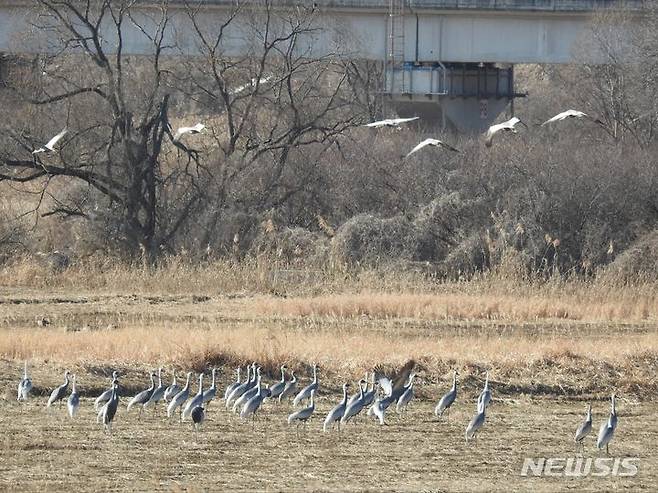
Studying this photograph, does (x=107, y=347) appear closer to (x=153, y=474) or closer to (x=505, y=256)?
(x=153, y=474)

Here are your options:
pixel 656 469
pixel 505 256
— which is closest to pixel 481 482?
pixel 656 469

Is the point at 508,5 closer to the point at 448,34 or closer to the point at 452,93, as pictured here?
the point at 448,34

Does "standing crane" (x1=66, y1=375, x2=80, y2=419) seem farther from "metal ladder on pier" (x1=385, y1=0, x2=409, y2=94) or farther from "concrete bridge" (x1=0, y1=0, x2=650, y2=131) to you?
"metal ladder on pier" (x1=385, y1=0, x2=409, y2=94)

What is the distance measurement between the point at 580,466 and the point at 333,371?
5212 millimetres

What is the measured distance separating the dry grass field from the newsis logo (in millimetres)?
147

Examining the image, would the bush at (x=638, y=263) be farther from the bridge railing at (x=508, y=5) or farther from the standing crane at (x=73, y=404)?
the standing crane at (x=73, y=404)

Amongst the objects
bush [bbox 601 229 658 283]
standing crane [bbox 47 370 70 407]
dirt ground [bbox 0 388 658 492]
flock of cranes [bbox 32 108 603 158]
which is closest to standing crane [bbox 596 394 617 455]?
dirt ground [bbox 0 388 658 492]

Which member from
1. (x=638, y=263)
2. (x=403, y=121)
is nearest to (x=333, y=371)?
(x=638, y=263)

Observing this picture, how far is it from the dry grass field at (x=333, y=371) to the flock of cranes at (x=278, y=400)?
0.17 metres

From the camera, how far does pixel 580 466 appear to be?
40.9 ft

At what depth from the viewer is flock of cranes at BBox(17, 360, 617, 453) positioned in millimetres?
13508

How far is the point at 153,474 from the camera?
38.1ft

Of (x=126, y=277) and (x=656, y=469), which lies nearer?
(x=656, y=469)

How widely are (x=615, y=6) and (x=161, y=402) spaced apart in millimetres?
30610
